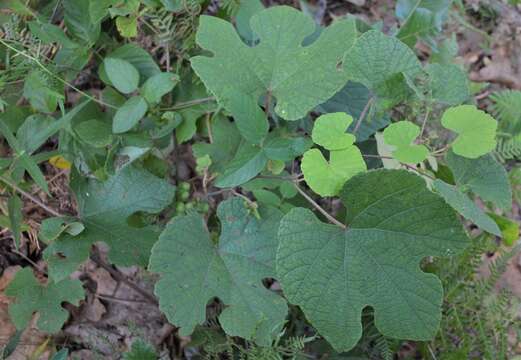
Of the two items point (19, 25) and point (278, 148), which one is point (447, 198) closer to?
point (278, 148)

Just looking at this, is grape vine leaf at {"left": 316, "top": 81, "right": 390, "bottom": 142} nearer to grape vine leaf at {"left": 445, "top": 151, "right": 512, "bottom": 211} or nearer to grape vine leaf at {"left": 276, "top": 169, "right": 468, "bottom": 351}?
grape vine leaf at {"left": 445, "top": 151, "right": 512, "bottom": 211}

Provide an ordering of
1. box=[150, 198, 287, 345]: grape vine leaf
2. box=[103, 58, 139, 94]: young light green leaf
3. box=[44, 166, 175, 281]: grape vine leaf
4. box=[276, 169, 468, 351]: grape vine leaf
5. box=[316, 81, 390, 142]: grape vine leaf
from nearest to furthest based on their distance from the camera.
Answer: box=[276, 169, 468, 351]: grape vine leaf → box=[150, 198, 287, 345]: grape vine leaf → box=[44, 166, 175, 281]: grape vine leaf → box=[103, 58, 139, 94]: young light green leaf → box=[316, 81, 390, 142]: grape vine leaf

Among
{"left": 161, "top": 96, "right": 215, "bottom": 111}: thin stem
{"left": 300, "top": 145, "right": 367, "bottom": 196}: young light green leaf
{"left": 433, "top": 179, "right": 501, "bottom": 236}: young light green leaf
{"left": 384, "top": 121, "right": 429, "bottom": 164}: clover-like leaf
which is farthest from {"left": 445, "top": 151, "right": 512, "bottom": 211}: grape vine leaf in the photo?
{"left": 161, "top": 96, "right": 215, "bottom": 111}: thin stem

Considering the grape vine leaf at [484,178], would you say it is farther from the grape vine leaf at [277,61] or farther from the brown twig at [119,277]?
the brown twig at [119,277]

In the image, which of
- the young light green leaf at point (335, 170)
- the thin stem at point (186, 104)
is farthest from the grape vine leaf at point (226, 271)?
the thin stem at point (186, 104)

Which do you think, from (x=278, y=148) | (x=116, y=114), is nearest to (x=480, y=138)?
(x=278, y=148)

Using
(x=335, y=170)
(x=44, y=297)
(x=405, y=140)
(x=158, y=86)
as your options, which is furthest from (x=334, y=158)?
(x=44, y=297)
